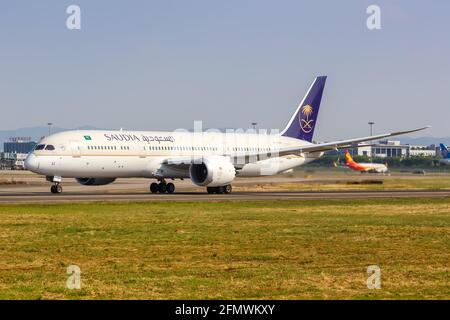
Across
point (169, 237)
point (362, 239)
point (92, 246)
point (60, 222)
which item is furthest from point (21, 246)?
point (362, 239)

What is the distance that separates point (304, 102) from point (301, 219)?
35.0 meters

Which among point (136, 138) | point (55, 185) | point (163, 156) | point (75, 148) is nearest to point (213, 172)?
point (163, 156)

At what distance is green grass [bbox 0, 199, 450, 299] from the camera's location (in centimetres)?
1576

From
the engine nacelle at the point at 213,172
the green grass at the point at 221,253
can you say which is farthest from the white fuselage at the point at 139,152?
the green grass at the point at 221,253

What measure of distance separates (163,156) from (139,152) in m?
2.10

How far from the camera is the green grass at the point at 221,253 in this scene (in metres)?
15.8

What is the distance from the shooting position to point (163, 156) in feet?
182

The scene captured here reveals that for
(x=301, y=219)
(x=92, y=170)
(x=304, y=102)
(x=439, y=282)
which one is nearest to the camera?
(x=439, y=282)

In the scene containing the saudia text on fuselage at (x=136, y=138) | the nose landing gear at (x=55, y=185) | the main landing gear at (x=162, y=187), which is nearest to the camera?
the nose landing gear at (x=55, y=185)

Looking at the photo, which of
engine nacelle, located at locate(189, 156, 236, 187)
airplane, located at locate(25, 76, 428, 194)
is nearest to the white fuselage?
airplane, located at locate(25, 76, 428, 194)

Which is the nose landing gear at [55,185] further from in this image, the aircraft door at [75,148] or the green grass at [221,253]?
the green grass at [221,253]

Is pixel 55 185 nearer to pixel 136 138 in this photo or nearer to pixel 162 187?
pixel 136 138

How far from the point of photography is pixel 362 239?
2470cm

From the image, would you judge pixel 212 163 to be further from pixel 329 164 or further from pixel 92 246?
pixel 329 164
